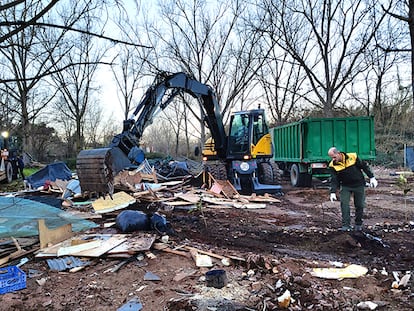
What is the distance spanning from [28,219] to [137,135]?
2735mm

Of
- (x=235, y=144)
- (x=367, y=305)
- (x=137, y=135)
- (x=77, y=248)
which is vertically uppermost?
(x=137, y=135)

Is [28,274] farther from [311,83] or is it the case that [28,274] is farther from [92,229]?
[311,83]

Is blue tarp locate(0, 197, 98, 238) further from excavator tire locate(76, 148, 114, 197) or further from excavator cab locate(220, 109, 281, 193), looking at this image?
excavator cab locate(220, 109, 281, 193)

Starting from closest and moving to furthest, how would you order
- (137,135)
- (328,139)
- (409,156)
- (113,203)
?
(137,135), (113,203), (328,139), (409,156)

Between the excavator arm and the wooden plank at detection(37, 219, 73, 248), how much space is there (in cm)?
85

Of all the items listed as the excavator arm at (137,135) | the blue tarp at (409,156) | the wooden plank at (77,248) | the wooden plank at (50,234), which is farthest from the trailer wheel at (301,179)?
the wooden plank at (77,248)

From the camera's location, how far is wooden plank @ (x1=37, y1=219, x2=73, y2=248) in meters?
6.28

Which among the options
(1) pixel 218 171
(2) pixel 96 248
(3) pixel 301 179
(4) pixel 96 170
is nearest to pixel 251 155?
(1) pixel 218 171

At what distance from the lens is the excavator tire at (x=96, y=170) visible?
6.42 m

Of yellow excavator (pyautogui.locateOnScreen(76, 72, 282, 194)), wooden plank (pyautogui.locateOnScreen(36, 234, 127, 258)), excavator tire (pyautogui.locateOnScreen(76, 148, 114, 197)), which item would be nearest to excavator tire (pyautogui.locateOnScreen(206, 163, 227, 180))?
yellow excavator (pyautogui.locateOnScreen(76, 72, 282, 194))

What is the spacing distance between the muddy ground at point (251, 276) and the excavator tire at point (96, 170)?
1314mm

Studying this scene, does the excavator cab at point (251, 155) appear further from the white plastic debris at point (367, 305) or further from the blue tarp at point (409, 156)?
the blue tarp at point (409, 156)

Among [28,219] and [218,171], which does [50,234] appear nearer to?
[28,219]

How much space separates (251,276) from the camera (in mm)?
5023
